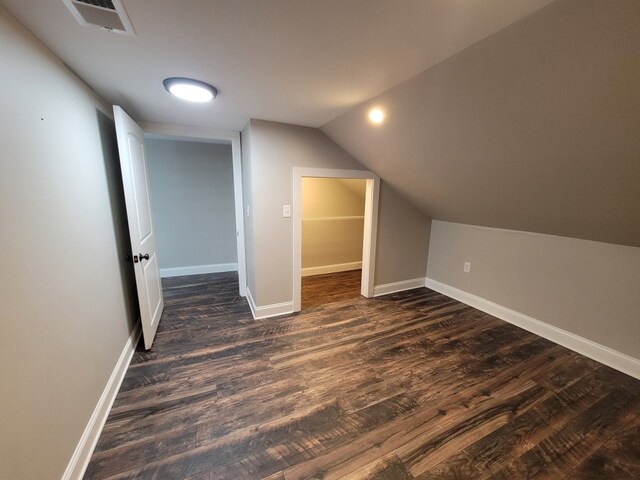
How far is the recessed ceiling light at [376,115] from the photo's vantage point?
77.8 inches

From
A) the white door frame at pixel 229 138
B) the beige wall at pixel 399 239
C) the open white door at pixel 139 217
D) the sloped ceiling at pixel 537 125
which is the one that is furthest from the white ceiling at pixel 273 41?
the beige wall at pixel 399 239

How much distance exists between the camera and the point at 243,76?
1.55m

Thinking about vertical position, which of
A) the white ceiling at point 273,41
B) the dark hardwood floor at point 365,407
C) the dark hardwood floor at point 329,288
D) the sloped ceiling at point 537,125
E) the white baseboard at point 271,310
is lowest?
the dark hardwood floor at point 365,407

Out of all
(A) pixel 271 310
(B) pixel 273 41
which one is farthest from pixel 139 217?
(B) pixel 273 41

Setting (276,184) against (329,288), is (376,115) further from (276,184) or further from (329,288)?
(329,288)

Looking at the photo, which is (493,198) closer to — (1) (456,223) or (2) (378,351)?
(1) (456,223)

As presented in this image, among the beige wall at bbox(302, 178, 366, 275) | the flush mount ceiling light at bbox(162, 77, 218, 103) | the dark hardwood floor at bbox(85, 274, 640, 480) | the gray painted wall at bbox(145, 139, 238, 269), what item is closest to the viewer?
the dark hardwood floor at bbox(85, 274, 640, 480)

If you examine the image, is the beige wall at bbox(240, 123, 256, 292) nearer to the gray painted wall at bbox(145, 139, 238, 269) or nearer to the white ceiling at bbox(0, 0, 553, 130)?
the white ceiling at bbox(0, 0, 553, 130)

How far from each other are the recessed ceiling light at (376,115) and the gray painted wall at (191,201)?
2.82 metres

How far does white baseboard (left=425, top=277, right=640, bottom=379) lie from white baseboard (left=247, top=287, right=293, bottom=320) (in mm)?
2246

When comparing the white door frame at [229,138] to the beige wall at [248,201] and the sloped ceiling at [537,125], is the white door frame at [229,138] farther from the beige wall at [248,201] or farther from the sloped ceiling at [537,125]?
the sloped ceiling at [537,125]

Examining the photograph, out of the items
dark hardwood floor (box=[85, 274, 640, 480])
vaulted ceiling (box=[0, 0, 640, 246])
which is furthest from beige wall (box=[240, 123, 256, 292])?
dark hardwood floor (box=[85, 274, 640, 480])

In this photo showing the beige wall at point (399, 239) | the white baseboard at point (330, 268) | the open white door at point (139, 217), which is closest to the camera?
the open white door at point (139, 217)

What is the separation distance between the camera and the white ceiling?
0.97 m
